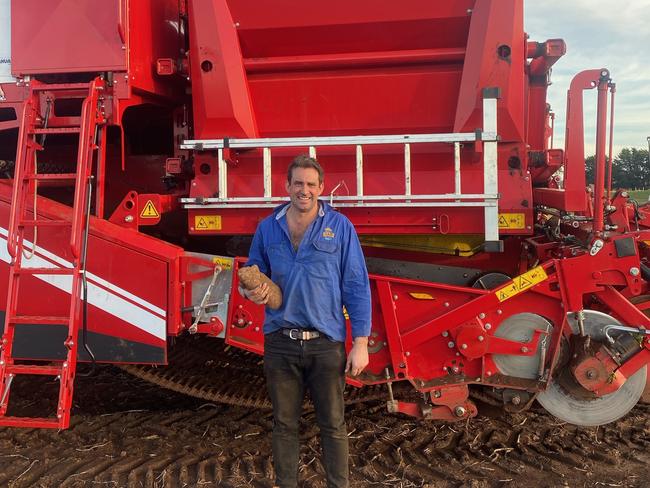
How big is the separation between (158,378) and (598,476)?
9.09 ft

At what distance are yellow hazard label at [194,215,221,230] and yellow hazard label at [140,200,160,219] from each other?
0.24m

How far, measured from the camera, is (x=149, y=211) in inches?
125

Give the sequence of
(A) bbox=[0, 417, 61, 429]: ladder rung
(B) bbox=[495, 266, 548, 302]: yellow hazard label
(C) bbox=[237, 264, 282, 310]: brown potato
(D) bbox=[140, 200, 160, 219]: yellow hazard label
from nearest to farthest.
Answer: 1. (C) bbox=[237, 264, 282, 310]: brown potato
2. (A) bbox=[0, 417, 61, 429]: ladder rung
3. (B) bbox=[495, 266, 548, 302]: yellow hazard label
4. (D) bbox=[140, 200, 160, 219]: yellow hazard label

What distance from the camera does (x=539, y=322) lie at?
9.87ft

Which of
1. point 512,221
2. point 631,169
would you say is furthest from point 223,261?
point 631,169

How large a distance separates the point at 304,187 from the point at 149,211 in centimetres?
126

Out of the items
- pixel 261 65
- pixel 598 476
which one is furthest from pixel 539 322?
pixel 261 65

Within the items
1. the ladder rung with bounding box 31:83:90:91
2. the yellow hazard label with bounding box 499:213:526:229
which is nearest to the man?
the yellow hazard label with bounding box 499:213:526:229

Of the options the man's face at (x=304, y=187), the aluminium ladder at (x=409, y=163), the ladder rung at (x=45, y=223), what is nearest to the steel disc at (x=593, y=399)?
the aluminium ladder at (x=409, y=163)

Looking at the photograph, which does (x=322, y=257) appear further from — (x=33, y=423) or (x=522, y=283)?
(x=33, y=423)

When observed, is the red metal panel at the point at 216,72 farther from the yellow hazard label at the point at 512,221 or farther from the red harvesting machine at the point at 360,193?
the yellow hazard label at the point at 512,221

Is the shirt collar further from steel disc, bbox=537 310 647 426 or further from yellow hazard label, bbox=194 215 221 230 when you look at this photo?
steel disc, bbox=537 310 647 426

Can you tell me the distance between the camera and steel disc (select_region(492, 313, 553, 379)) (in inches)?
118

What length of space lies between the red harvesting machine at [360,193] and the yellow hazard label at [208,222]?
13mm
